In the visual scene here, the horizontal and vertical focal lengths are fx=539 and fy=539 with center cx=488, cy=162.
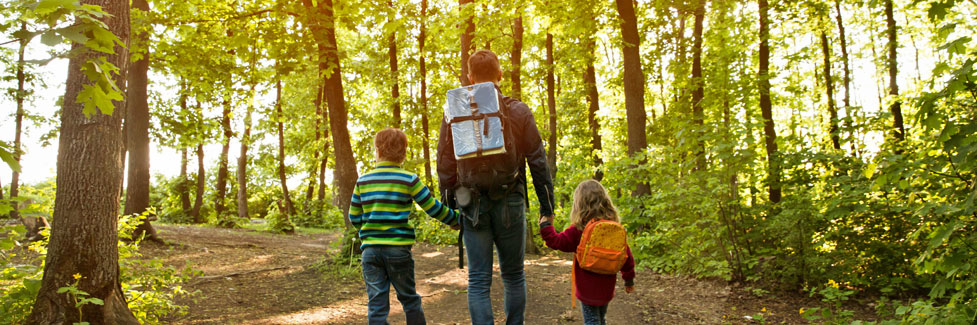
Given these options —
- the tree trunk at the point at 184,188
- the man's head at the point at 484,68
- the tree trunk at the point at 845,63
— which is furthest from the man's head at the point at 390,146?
the tree trunk at the point at 184,188

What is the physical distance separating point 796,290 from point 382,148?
572cm

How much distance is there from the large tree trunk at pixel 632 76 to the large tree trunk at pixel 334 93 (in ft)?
17.0

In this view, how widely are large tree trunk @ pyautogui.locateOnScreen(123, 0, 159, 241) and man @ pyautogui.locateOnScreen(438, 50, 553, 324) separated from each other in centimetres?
847

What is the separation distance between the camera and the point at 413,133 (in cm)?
1531

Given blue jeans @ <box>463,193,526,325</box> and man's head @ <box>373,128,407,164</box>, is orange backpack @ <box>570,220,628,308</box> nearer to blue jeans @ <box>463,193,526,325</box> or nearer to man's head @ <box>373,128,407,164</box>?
blue jeans @ <box>463,193,526,325</box>

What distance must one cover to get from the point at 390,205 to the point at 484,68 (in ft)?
3.81

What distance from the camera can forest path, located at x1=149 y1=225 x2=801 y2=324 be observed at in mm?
5746

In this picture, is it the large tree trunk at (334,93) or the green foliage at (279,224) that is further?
the green foliage at (279,224)

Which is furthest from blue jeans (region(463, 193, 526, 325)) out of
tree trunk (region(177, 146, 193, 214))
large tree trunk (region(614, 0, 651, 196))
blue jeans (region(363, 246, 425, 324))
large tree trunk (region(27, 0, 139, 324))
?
tree trunk (region(177, 146, 193, 214))

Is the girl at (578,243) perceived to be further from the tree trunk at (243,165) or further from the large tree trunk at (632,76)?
the tree trunk at (243,165)

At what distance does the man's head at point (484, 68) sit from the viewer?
371 centimetres

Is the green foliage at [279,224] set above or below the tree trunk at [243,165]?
below

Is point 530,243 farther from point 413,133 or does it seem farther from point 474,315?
point 474,315

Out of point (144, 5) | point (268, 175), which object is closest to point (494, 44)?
point (144, 5)
